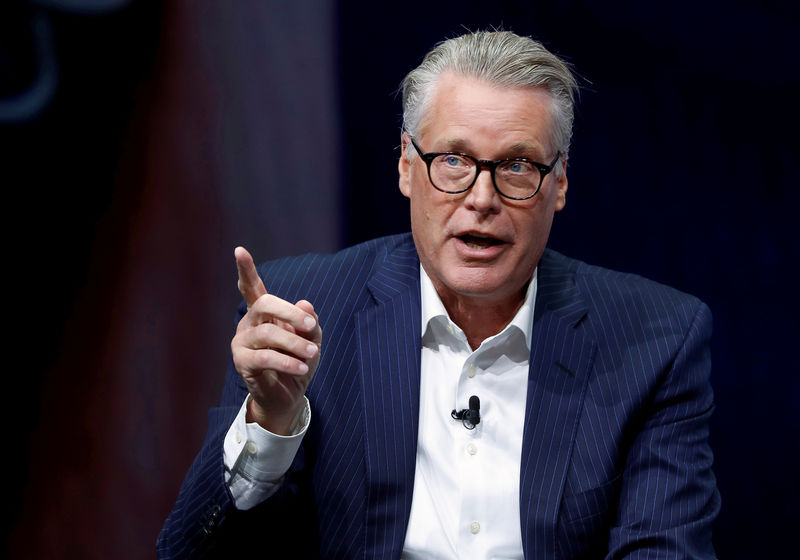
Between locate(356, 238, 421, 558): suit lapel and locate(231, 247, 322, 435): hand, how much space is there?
235 mm

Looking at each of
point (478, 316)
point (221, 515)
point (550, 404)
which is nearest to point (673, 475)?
point (550, 404)

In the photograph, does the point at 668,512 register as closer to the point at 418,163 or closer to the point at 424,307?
the point at 424,307

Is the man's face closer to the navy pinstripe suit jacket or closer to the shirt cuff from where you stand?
the navy pinstripe suit jacket

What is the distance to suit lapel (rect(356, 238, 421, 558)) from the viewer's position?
5.37 ft

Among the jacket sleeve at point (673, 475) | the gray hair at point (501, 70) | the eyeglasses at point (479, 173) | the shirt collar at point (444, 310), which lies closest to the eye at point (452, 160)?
the eyeglasses at point (479, 173)

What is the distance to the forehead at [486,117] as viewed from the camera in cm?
168

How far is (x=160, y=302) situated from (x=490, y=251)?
950mm

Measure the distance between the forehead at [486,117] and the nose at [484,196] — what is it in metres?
0.05

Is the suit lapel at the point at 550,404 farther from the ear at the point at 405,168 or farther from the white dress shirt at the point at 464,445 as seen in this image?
the ear at the point at 405,168

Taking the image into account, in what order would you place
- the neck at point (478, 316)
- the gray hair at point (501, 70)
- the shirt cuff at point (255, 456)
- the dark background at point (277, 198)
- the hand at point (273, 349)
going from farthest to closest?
1. the dark background at point (277, 198)
2. the neck at point (478, 316)
3. the gray hair at point (501, 70)
4. the shirt cuff at point (255, 456)
5. the hand at point (273, 349)

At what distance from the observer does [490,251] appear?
1688 millimetres

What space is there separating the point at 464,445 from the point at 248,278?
0.61m

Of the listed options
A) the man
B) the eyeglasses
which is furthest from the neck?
the eyeglasses

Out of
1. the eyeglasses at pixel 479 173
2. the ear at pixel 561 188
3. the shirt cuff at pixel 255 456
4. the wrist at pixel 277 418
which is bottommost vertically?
the shirt cuff at pixel 255 456
